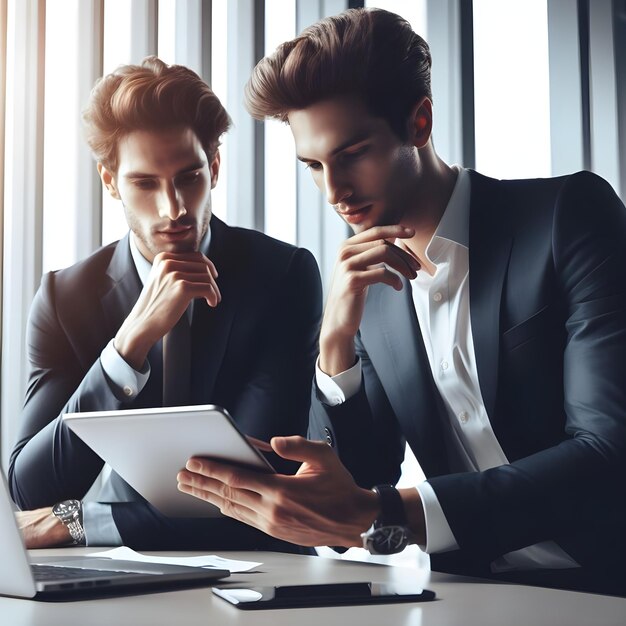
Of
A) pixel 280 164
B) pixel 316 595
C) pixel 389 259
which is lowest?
pixel 316 595

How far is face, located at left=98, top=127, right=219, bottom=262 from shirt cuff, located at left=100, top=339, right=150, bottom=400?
0.36 meters

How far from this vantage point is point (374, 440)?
1.98 metres

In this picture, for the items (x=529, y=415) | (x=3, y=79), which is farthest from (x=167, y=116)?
(x=529, y=415)

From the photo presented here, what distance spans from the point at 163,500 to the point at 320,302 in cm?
88

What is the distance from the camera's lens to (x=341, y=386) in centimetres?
195

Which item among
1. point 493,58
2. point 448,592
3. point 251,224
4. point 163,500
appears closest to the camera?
point 448,592

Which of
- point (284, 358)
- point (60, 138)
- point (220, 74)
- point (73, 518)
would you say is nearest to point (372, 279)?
point (284, 358)

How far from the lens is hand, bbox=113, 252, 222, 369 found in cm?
238

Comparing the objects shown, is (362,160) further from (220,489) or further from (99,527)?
(99,527)

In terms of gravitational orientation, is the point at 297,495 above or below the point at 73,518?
above

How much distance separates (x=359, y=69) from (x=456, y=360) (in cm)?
76

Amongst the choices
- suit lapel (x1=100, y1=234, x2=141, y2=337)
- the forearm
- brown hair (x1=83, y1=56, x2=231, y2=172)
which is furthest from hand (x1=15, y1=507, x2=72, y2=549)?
brown hair (x1=83, y1=56, x2=231, y2=172)

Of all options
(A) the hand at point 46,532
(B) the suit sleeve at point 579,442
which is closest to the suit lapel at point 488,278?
(B) the suit sleeve at point 579,442

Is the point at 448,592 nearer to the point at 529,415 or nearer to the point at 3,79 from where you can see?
the point at 529,415
